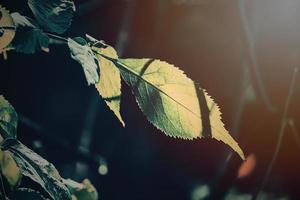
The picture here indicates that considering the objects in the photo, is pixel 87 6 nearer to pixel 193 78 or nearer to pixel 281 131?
pixel 193 78

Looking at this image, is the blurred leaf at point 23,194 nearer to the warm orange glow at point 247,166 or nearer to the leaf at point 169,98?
the leaf at point 169,98

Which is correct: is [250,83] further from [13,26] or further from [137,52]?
[13,26]

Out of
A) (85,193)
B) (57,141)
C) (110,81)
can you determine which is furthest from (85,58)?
(57,141)

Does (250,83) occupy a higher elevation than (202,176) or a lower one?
higher

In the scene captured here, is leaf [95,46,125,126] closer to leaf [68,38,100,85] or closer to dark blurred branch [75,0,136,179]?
leaf [68,38,100,85]

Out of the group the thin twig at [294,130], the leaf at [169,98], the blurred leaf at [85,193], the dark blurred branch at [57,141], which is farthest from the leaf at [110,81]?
the thin twig at [294,130]

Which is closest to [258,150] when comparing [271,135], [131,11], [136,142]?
[271,135]
